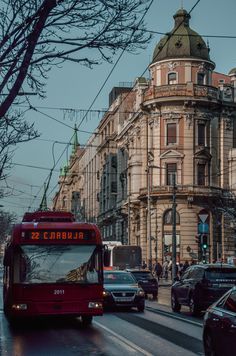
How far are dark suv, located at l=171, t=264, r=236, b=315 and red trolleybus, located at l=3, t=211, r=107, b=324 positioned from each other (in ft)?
15.3

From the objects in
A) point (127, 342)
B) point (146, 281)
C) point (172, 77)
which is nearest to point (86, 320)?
point (127, 342)

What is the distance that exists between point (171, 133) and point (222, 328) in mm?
56496

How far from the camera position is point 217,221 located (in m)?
65.9

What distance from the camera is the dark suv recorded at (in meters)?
22.0

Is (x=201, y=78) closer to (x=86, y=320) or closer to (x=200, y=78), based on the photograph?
(x=200, y=78)

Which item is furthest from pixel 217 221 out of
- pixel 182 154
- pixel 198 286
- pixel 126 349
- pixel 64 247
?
pixel 126 349

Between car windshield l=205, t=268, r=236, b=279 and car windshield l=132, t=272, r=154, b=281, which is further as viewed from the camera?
car windshield l=132, t=272, r=154, b=281

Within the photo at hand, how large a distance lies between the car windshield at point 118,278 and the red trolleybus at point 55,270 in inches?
272

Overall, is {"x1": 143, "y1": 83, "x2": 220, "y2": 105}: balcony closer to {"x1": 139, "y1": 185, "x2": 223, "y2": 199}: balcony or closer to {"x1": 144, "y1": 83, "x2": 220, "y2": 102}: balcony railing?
{"x1": 144, "y1": 83, "x2": 220, "y2": 102}: balcony railing

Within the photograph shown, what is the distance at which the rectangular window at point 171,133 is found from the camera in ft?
216

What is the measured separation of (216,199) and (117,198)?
19.8 m

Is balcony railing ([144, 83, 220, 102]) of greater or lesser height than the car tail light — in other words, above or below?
above

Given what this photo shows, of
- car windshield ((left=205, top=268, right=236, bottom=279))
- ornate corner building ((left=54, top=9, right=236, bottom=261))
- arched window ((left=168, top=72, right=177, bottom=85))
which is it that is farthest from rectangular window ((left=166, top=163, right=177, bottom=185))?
car windshield ((left=205, top=268, right=236, bottom=279))

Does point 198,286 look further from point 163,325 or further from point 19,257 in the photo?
point 19,257
